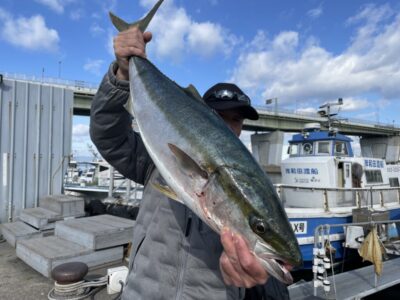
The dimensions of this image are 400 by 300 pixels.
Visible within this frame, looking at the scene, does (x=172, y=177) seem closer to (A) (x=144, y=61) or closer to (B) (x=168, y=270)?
(B) (x=168, y=270)

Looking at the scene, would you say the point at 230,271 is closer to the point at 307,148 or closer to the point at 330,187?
the point at 330,187

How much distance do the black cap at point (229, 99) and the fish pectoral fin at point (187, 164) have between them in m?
0.64

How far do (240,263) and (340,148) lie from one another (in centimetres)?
1121

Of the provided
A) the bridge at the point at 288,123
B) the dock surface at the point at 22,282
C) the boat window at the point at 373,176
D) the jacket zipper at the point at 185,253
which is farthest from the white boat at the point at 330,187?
the bridge at the point at 288,123

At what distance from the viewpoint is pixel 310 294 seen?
5148 millimetres

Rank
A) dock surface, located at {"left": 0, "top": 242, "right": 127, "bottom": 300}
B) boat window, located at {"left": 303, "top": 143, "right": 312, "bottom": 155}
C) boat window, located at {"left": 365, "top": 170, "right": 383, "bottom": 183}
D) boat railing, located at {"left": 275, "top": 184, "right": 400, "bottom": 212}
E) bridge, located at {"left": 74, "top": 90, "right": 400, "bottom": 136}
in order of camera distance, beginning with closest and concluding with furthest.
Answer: dock surface, located at {"left": 0, "top": 242, "right": 127, "bottom": 300} < boat railing, located at {"left": 275, "top": 184, "right": 400, "bottom": 212} < boat window, located at {"left": 365, "top": 170, "right": 383, "bottom": 183} < boat window, located at {"left": 303, "top": 143, "right": 312, "bottom": 155} < bridge, located at {"left": 74, "top": 90, "right": 400, "bottom": 136}

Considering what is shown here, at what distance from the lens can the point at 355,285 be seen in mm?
5742

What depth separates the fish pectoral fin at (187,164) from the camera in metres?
1.63

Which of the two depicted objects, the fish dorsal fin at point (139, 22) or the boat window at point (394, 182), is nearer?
the fish dorsal fin at point (139, 22)

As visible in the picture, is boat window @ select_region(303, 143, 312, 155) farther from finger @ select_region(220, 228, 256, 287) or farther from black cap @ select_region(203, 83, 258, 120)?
finger @ select_region(220, 228, 256, 287)

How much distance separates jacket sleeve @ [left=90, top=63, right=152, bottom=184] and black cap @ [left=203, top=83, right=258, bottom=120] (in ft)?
1.87

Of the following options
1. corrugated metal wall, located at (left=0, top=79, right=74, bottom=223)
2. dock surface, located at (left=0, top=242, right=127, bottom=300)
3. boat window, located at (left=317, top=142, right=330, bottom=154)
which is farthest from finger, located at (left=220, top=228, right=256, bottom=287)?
boat window, located at (left=317, top=142, right=330, bottom=154)

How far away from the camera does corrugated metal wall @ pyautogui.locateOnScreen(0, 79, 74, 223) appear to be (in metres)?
9.32

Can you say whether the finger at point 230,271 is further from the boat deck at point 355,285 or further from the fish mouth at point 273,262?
the boat deck at point 355,285
